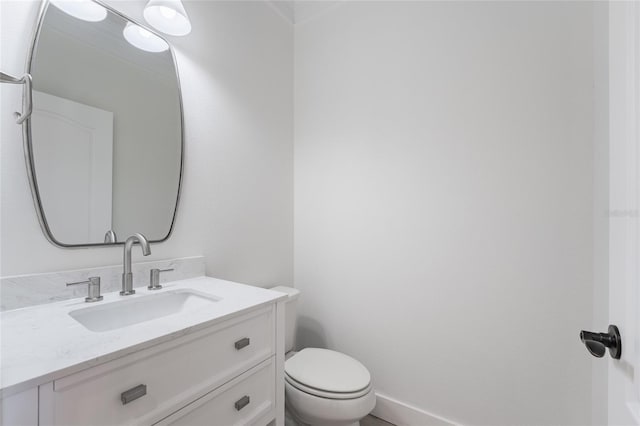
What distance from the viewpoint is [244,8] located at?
167 cm

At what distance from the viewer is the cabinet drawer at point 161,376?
593 millimetres

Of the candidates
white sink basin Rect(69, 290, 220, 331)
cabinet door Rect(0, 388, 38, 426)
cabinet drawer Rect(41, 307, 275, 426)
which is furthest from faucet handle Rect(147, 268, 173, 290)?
cabinet door Rect(0, 388, 38, 426)

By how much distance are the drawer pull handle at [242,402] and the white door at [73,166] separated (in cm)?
80

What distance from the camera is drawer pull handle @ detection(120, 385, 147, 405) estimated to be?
66 centimetres

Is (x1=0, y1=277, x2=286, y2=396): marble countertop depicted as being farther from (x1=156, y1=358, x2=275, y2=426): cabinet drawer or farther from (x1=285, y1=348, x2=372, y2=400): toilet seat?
(x1=285, y1=348, x2=372, y2=400): toilet seat

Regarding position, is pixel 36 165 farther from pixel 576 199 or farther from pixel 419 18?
pixel 576 199

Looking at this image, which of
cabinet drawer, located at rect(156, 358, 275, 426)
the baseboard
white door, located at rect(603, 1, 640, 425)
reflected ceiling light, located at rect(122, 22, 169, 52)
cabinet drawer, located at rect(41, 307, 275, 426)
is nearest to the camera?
white door, located at rect(603, 1, 640, 425)

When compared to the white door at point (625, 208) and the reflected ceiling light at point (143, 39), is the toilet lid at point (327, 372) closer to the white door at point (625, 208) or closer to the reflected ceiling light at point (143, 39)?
the white door at point (625, 208)

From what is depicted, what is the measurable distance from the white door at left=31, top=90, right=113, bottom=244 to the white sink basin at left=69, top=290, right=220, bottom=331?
0.27 metres

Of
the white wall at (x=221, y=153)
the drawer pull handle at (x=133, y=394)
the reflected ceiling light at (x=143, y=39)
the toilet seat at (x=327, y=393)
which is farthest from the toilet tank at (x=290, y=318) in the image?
the reflected ceiling light at (x=143, y=39)

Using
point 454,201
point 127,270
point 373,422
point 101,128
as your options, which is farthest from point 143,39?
point 373,422

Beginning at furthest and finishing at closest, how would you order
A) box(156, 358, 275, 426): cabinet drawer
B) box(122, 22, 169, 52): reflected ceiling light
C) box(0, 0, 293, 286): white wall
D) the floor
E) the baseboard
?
1. the floor
2. the baseboard
3. box(122, 22, 169, 52): reflected ceiling light
4. box(0, 0, 293, 286): white wall
5. box(156, 358, 275, 426): cabinet drawer

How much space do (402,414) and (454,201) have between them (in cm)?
123

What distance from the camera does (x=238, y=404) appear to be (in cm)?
92
